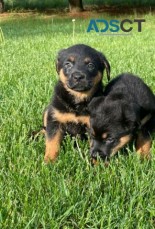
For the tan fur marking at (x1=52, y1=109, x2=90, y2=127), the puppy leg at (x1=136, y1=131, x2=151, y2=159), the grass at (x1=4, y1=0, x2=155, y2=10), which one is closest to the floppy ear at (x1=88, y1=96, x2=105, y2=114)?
the tan fur marking at (x1=52, y1=109, x2=90, y2=127)

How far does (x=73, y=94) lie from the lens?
369cm

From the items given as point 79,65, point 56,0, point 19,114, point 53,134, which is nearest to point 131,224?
point 53,134

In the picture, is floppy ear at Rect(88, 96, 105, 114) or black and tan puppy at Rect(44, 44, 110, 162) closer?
floppy ear at Rect(88, 96, 105, 114)

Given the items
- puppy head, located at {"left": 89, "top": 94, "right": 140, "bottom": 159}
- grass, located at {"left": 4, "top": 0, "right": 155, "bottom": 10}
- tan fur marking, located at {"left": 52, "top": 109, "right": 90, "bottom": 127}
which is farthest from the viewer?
grass, located at {"left": 4, "top": 0, "right": 155, "bottom": 10}

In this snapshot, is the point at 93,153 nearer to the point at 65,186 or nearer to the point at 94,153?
the point at 94,153

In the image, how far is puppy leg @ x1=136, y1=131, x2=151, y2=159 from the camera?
3384mm

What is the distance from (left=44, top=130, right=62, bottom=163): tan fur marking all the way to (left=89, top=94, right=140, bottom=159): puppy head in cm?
34

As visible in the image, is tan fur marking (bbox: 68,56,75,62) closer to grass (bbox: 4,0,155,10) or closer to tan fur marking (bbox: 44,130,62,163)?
tan fur marking (bbox: 44,130,62,163)

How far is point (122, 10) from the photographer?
92.6 ft

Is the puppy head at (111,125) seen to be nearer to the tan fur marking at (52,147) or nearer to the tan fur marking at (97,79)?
the tan fur marking at (52,147)

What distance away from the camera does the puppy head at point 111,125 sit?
318 cm

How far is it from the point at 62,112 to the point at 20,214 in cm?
133

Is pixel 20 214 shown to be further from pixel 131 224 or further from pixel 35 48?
pixel 35 48

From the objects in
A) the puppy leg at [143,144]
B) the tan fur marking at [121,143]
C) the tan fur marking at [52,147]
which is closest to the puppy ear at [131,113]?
the tan fur marking at [121,143]
